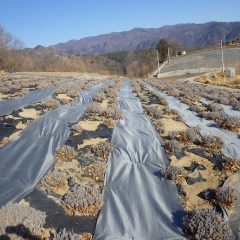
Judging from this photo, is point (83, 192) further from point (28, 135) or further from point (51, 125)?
point (51, 125)

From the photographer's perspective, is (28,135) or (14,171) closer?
(14,171)

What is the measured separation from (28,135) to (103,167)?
10.9 feet

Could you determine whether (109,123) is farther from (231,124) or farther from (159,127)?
(231,124)

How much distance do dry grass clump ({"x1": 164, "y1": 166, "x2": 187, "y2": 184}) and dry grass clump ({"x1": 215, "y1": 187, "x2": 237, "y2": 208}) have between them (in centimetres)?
101

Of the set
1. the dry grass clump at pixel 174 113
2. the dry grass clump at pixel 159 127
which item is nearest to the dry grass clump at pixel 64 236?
the dry grass clump at pixel 159 127

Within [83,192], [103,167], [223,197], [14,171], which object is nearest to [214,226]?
[223,197]

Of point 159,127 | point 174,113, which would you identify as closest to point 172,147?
point 159,127

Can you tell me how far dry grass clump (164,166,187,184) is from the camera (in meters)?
6.93

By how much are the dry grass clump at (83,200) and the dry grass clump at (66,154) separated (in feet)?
6.37

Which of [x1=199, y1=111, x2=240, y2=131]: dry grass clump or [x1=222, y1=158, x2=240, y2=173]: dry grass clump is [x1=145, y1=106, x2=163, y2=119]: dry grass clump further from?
[x1=222, y1=158, x2=240, y2=173]: dry grass clump

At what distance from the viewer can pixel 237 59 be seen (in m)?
59.0

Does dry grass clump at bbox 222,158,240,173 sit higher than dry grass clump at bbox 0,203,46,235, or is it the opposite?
dry grass clump at bbox 0,203,46,235

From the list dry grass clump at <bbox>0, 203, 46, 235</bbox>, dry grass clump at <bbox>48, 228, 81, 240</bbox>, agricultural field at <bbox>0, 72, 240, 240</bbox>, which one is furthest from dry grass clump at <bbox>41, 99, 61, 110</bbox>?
dry grass clump at <bbox>48, 228, 81, 240</bbox>

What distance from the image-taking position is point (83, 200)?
5.77 metres
